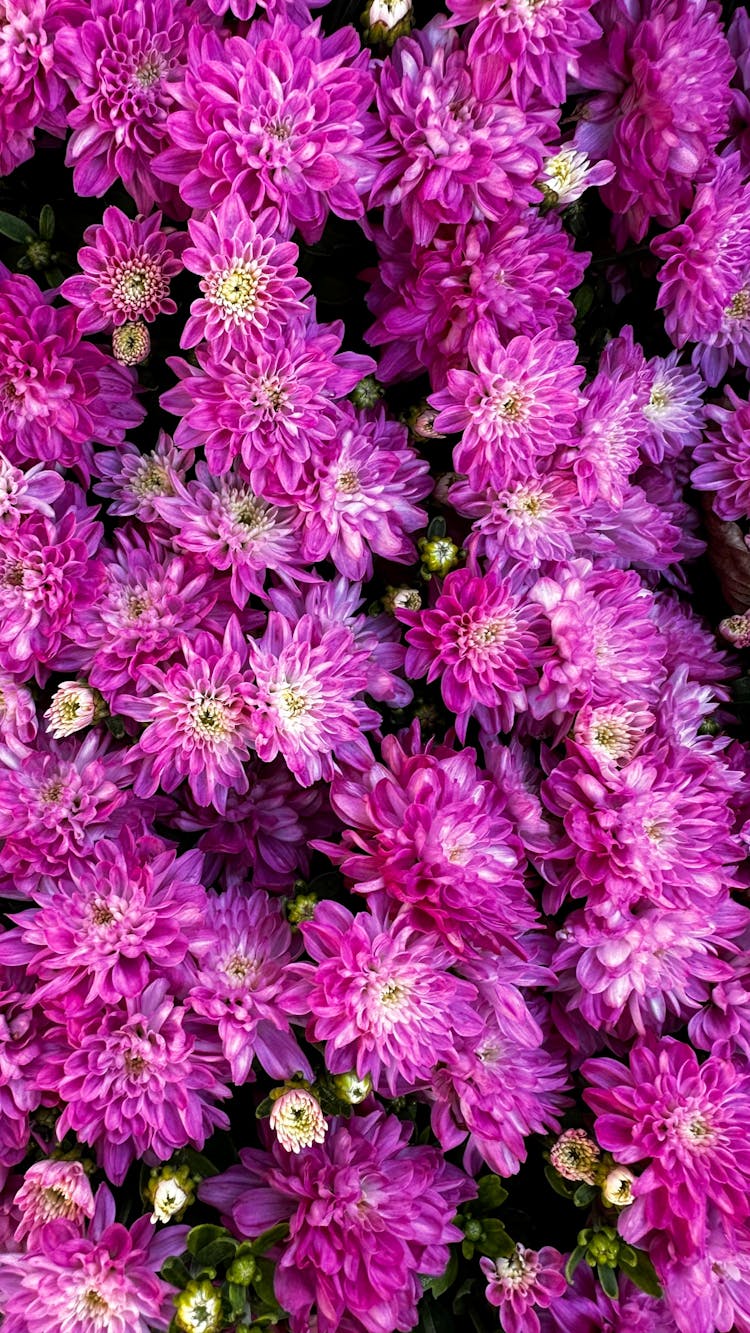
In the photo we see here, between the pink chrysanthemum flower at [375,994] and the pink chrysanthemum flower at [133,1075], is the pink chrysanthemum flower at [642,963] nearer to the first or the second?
the pink chrysanthemum flower at [375,994]

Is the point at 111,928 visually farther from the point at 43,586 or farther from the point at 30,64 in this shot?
the point at 30,64

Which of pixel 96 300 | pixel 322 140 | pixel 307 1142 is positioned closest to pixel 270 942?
pixel 307 1142

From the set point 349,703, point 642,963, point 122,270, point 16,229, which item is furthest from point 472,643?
point 16,229

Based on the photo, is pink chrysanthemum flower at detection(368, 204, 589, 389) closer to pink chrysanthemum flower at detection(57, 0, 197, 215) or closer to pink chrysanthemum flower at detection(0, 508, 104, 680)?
pink chrysanthemum flower at detection(57, 0, 197, 215)

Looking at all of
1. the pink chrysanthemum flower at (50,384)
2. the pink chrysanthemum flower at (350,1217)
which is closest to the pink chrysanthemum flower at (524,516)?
the pink chrysanthemum flower at (50,384)

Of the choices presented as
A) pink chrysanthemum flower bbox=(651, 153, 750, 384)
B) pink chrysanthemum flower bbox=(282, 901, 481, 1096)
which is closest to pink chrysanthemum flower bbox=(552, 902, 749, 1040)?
pink chrysanthemum flower bbox=(282, 901, 481, 1096)

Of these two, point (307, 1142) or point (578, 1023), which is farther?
point (578, 1023)

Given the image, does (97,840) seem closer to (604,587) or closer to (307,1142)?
(307,1142)
